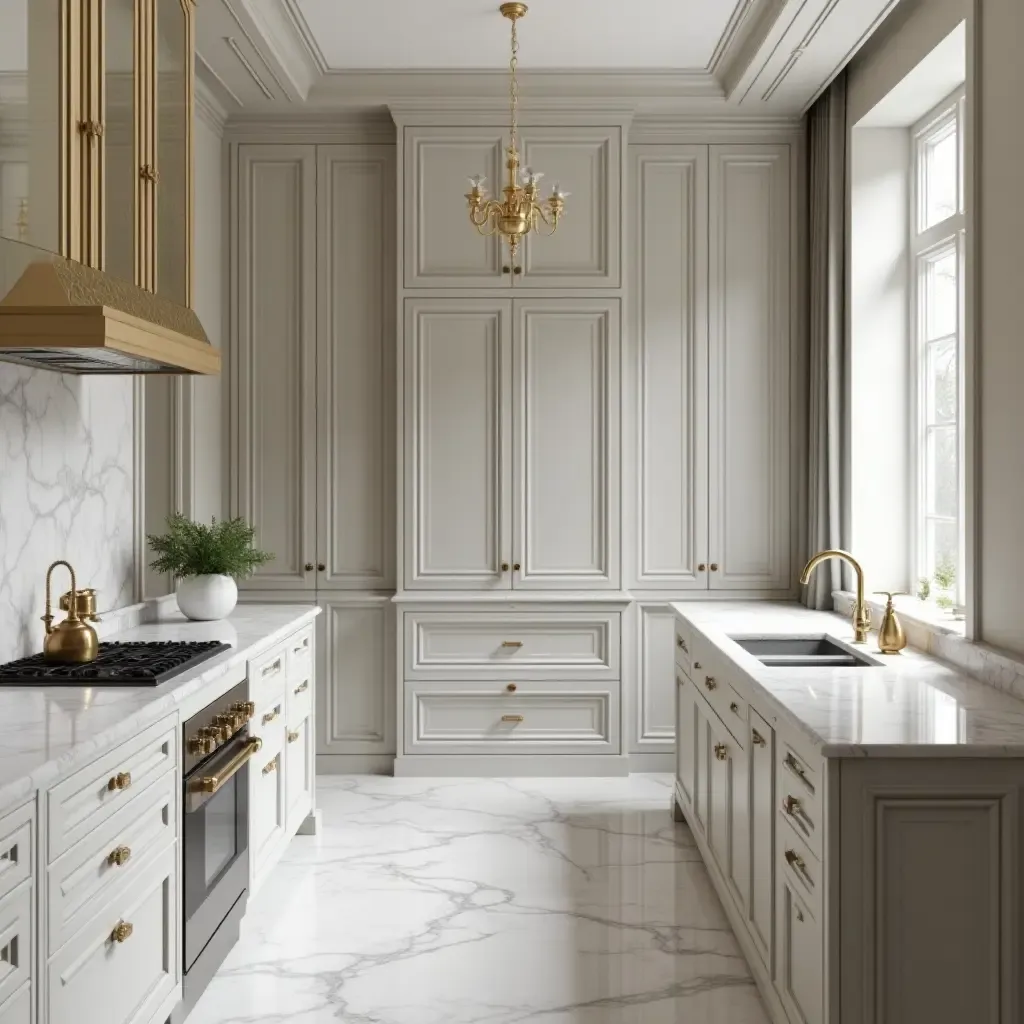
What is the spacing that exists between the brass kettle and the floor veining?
900 mm

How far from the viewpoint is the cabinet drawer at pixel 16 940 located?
166 centimetres

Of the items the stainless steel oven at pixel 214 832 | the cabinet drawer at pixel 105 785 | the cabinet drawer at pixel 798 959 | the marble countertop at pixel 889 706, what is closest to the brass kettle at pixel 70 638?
the stainless steel oven at pixel 214 832

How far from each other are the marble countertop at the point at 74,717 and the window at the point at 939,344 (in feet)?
7.76

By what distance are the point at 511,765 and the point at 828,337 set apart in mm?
2200

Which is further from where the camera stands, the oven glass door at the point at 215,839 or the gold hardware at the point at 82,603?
the gold hardware at the point at 82,603

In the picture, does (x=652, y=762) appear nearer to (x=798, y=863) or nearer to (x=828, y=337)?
(x=828, y=337)

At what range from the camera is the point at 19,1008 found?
1.70m

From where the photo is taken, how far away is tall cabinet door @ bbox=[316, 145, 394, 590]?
4715 millimetres

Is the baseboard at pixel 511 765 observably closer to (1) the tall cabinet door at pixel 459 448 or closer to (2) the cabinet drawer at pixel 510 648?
(2) the cabinet drawer at pixel 510 648

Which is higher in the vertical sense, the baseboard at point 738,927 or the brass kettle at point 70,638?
the brass kettle at point 70,638

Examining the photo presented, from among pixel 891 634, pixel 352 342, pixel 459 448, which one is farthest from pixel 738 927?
pixel 352 342

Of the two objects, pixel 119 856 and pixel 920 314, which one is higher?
pixel 920 314

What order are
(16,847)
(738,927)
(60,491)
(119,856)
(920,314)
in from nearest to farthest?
(16,847)
(119,856)
(738,927)
(60,491)
(920,314)

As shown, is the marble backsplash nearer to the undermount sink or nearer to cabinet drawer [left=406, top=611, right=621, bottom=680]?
cabinet drawer [left=406, top=611, right=621, bottom=680]
